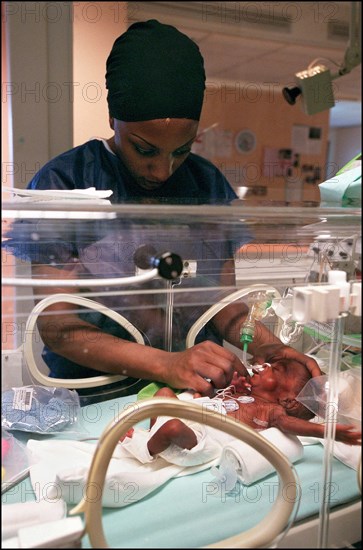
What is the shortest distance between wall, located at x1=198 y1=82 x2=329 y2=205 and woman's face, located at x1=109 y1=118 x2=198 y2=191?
103 cm

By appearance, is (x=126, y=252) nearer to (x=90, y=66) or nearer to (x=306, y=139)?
(x=90, y=66)

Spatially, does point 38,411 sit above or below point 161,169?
below

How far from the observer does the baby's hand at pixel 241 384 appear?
3.98 ft

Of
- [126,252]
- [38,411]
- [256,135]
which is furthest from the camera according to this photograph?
[256,135]

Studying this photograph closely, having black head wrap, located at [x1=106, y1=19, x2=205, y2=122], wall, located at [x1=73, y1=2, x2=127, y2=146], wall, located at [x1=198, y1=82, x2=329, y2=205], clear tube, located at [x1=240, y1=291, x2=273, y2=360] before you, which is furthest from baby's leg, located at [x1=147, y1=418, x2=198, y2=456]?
wall, located at [x1=198, y1=82, x2=329, y2=205]

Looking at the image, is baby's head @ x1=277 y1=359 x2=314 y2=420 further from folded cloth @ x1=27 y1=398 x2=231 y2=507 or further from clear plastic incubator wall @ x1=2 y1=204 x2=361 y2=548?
folded cloth @ x1=27 y1=398 x2=231 y2=507

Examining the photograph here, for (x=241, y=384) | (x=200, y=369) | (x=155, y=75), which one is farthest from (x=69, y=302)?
(x=155, y=75)

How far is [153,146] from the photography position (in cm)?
128

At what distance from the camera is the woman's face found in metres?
1.27

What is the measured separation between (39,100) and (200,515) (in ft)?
6.55

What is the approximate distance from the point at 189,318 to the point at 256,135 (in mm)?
1777

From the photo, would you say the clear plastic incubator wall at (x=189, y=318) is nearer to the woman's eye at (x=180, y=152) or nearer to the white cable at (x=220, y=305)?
the white cable at (x=220, y=305)

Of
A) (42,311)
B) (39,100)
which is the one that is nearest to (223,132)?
(39,100)

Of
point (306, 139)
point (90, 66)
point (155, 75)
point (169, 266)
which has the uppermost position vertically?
point (90, 66)
